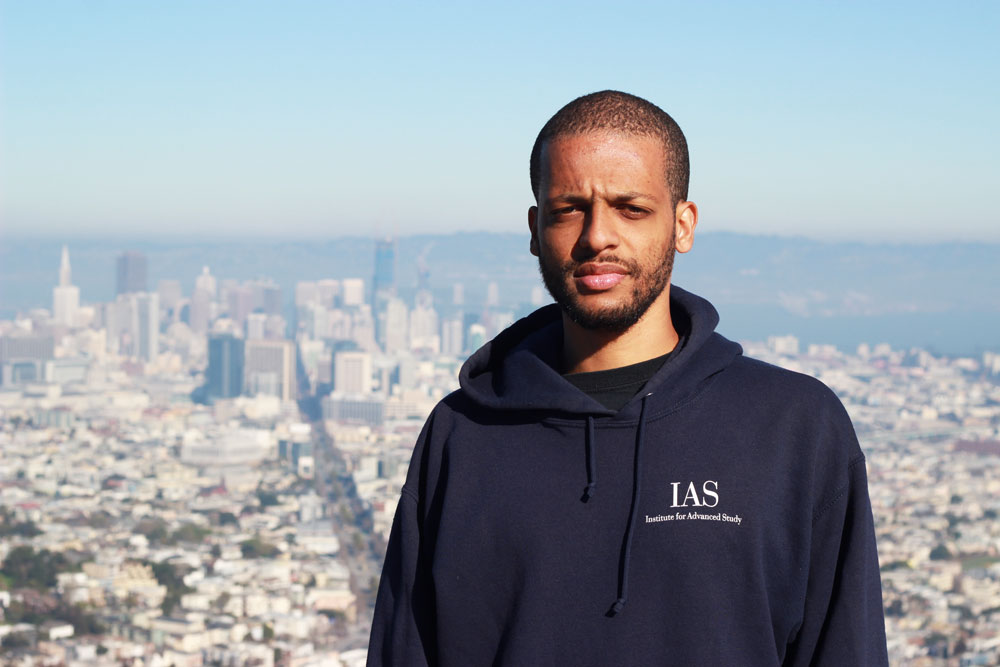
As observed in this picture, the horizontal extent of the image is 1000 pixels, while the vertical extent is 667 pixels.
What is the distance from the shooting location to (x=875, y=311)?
5062 cm

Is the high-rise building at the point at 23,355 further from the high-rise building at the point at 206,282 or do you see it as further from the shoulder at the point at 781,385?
the shoulder at the point at 781,385

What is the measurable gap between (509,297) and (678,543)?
1816 inches

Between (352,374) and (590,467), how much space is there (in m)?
37.3

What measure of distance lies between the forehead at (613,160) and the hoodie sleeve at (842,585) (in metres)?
0.32

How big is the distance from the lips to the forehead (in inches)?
2.9

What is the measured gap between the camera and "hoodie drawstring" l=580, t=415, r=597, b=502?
1.12 meters

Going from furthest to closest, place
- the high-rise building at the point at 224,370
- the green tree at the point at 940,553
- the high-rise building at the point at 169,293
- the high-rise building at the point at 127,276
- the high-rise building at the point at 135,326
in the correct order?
the high-rise building at the point at 127,276 < the high-rise building at the point at 169,293 < the high-rise building at the point at 135,326 < the high-rise building at the point at 224,370 < the green tree at the point at 940,553

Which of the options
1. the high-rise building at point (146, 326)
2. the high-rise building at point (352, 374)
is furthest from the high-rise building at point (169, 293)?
the high-rise building at point (352, 374)

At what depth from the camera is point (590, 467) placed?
1.13 meters

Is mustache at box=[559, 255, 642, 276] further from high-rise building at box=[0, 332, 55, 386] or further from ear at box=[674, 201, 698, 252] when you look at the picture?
high-rise building at box=[0, 332, 55, 386]

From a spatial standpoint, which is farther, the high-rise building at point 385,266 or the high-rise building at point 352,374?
the high-rise building at point 385,266

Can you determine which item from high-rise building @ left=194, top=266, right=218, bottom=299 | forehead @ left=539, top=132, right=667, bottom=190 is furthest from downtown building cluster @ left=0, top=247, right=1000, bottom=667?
forehead @ left=539, top=132, right=667, bottom=190

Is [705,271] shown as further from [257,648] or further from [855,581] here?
[855,581]

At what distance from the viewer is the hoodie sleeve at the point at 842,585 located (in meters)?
1.10
